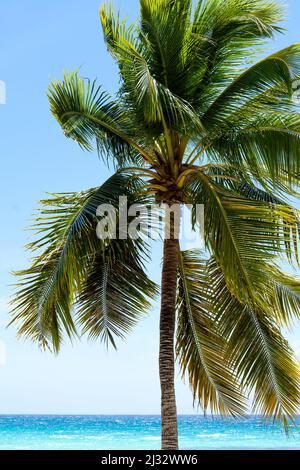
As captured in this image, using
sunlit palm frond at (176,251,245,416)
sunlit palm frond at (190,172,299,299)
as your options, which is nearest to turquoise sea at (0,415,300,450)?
sunlit palm frond at (176,251,245,416)

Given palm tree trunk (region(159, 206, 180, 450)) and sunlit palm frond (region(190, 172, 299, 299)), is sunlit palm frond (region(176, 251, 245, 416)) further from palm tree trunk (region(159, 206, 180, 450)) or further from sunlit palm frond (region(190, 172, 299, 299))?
sunlit palm frond (region(190, 172, 299, 299))

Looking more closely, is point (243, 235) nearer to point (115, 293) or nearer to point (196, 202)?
point (196, 202)

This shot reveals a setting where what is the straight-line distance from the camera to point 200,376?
383 inches

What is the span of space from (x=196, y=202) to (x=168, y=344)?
6.08ft

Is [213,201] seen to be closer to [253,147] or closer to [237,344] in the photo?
[253,147]

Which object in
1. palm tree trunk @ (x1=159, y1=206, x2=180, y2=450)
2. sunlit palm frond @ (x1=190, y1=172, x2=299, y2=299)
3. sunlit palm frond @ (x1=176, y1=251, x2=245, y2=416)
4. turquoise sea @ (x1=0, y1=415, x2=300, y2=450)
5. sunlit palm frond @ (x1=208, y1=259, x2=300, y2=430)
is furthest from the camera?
turquoise sea @ (x1=0, y1=415, x2=300, y2=450)

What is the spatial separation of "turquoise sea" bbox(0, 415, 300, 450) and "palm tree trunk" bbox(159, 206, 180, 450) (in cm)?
2977

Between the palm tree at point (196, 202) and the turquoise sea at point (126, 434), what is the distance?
2860 centimetres

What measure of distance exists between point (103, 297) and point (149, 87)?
3.30 m

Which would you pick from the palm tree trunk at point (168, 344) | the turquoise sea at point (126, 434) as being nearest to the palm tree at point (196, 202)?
the palm tree trunk at point (168, 344)

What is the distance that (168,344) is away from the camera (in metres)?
8.55

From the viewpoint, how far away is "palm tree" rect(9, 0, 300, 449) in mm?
7910
